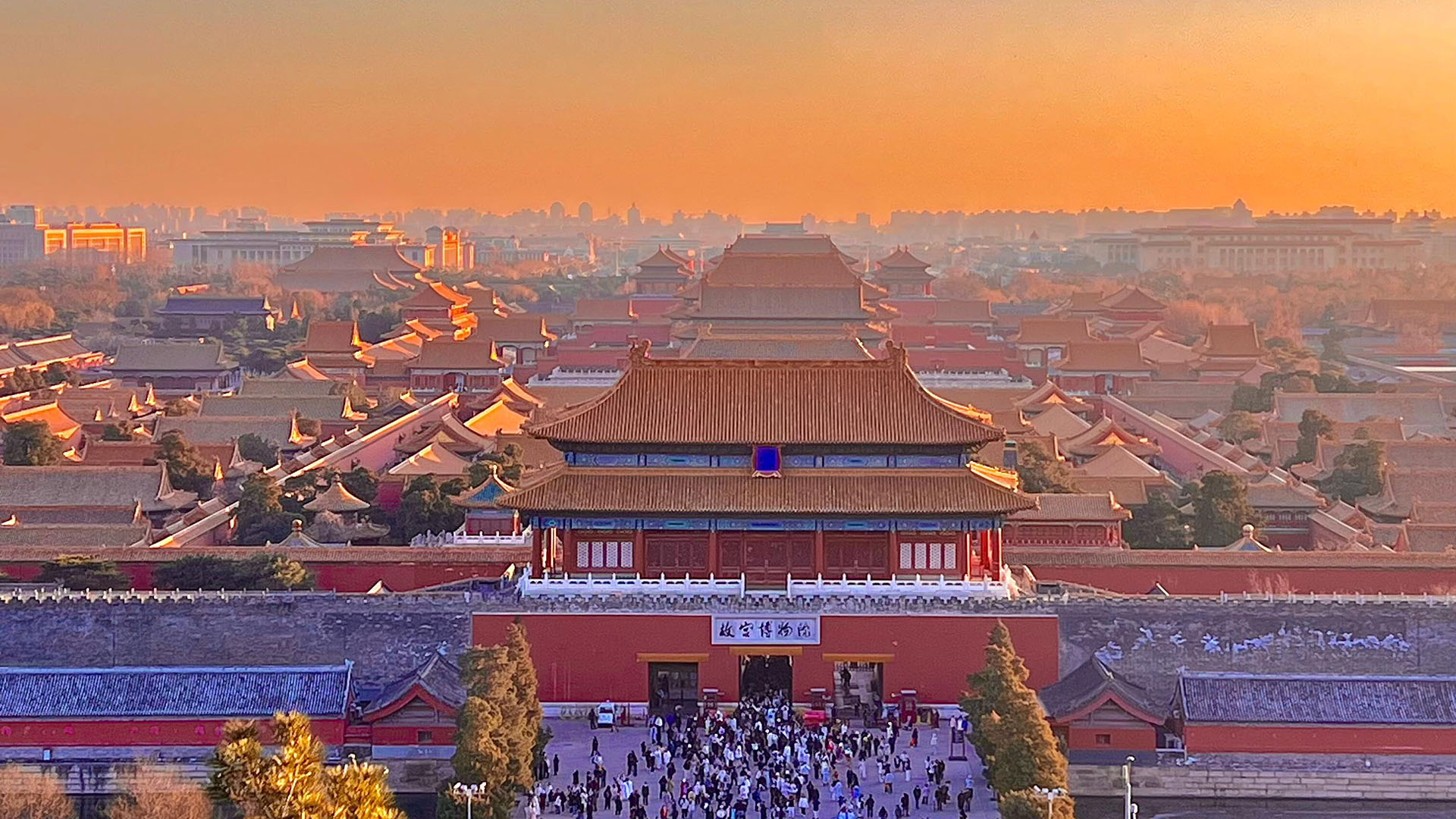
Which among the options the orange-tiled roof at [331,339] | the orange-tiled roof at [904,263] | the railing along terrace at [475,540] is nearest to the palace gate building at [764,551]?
the railing along terrace at [475,540]

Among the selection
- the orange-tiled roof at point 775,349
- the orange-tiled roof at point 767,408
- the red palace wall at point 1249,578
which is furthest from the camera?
the orange-tiled roof at point 775,349

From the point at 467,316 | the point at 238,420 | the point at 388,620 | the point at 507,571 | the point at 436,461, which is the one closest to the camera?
the point at 388,620

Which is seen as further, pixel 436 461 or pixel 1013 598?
pixel 436 461

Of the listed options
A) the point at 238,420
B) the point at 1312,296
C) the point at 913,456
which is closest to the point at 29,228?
the point at 1312,296

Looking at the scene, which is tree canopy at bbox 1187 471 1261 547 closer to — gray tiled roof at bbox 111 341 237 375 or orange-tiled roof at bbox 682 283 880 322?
orange-tiled roof at bbox 682 283 880 322

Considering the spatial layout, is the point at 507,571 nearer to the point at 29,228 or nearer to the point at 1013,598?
the point at 1013,598

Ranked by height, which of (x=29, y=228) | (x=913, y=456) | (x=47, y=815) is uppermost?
(x=29, y=228)

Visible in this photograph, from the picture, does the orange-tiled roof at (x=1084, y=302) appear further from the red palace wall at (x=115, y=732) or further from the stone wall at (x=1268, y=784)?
the red palace wall at (x=115, y=732)
